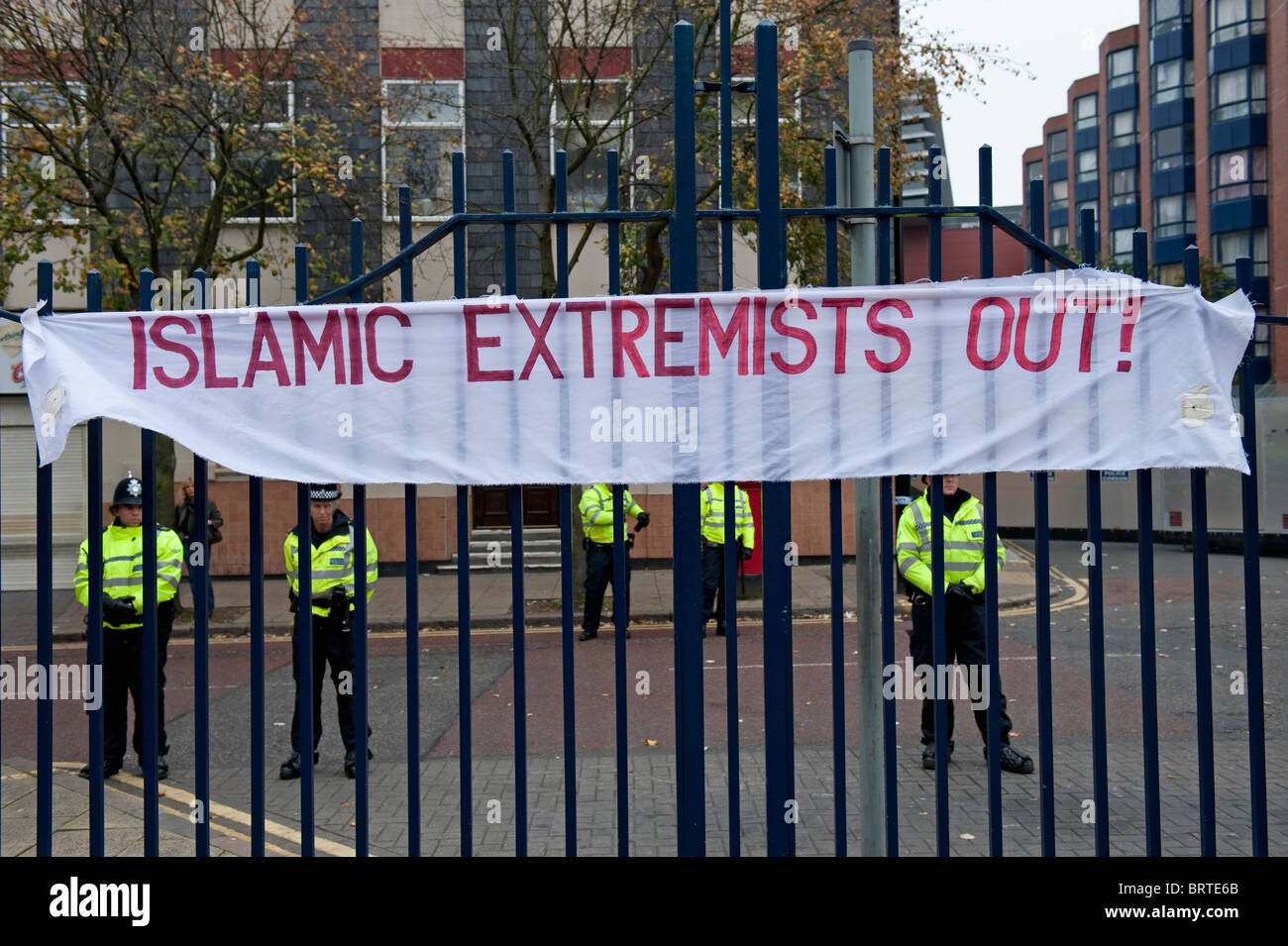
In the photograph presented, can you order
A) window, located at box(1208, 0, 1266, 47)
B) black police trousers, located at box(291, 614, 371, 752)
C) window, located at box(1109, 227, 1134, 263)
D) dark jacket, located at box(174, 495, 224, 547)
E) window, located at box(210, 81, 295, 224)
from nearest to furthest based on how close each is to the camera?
1. black police trousers, located at box(291, 614, 371, 752)
2. dark jacket, located at box(174, 495, 224, 547)
3. window, located at box(210, 81, 295, 224)
4. window, located at box(1208, 0, 1266, 47)
5. window, located at box(1109, 227, 1134, 263)

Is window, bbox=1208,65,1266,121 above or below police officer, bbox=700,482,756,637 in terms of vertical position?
above

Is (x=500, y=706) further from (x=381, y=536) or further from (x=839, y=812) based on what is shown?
(x=381, y=536)

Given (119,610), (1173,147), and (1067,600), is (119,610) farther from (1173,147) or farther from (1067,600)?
(1173,147)

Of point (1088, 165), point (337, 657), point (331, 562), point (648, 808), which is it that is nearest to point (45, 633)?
point (331, 562)

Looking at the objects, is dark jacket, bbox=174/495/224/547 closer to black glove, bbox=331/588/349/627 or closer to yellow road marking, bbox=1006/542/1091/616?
black glove, bbox=331/588/349/627

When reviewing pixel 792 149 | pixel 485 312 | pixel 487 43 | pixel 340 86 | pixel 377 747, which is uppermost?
pixel 487 43

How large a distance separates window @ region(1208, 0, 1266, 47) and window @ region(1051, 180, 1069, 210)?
1869 centimetres

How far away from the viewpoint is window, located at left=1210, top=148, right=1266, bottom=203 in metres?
40.0

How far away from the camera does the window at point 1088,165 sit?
57812mm

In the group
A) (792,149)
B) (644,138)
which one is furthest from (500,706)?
(644,138)

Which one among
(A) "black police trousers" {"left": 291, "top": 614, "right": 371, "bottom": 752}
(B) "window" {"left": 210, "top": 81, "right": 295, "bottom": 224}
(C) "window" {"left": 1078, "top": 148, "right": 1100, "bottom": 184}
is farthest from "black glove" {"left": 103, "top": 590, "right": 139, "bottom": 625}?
(C) "window" {"left": 1078, "top": 148, "right": 1100, "bottom": 184}

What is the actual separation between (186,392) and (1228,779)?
6.61 metres
